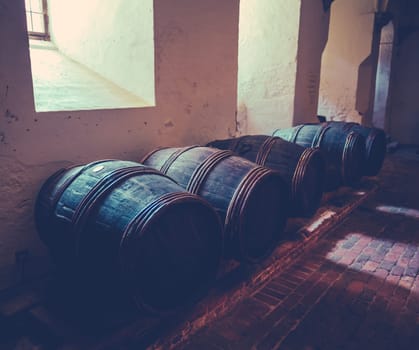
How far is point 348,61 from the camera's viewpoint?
757cm

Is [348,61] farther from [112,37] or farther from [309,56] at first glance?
[112,37]

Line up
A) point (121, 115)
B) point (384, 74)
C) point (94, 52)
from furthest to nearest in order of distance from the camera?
1. point (384, 74)
2. point (94, 52)
3. point (121, 115)

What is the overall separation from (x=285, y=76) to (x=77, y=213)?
12.8 ft

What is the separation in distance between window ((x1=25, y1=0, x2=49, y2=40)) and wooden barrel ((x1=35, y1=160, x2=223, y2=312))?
1.94 metres

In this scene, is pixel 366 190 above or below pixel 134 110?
below

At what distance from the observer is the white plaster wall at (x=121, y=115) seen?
2.22 m

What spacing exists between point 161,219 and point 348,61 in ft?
22.4

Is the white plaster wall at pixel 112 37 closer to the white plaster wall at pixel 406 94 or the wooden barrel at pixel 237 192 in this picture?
the wooden barrel at pixel 237 192

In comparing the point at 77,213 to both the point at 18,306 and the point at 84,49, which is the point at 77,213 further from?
the point at 84,49

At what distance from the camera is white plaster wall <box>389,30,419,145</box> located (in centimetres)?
1065

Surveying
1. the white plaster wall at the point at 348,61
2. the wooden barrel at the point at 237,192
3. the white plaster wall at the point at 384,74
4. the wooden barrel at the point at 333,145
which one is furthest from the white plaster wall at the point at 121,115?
the white plaster wall at the point at 384,74

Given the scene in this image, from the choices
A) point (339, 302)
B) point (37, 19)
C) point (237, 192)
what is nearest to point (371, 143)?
point (339, 302)

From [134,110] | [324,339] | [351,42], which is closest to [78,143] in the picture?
[134,110]

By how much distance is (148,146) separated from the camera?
3.14 m
